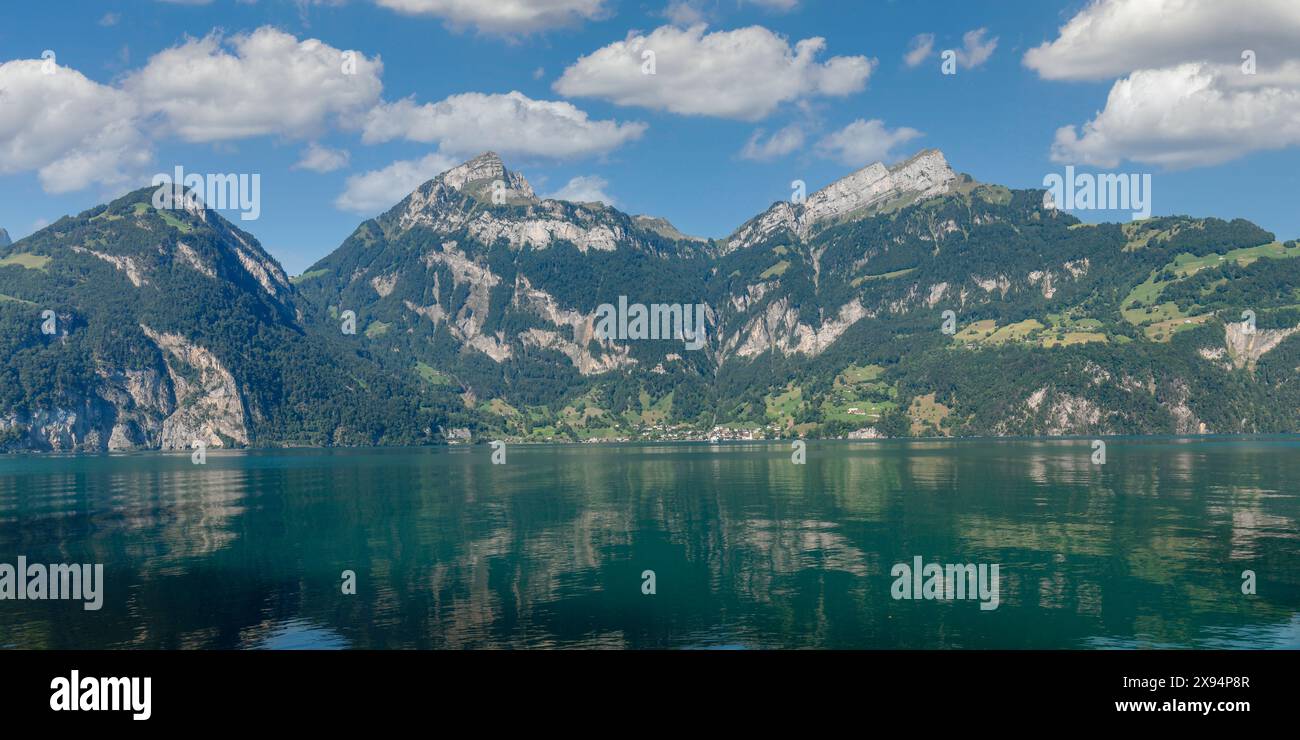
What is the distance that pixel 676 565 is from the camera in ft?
261

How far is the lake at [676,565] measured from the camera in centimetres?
5547

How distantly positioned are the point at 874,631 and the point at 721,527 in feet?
158

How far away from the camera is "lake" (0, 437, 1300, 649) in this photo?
2184 inches
